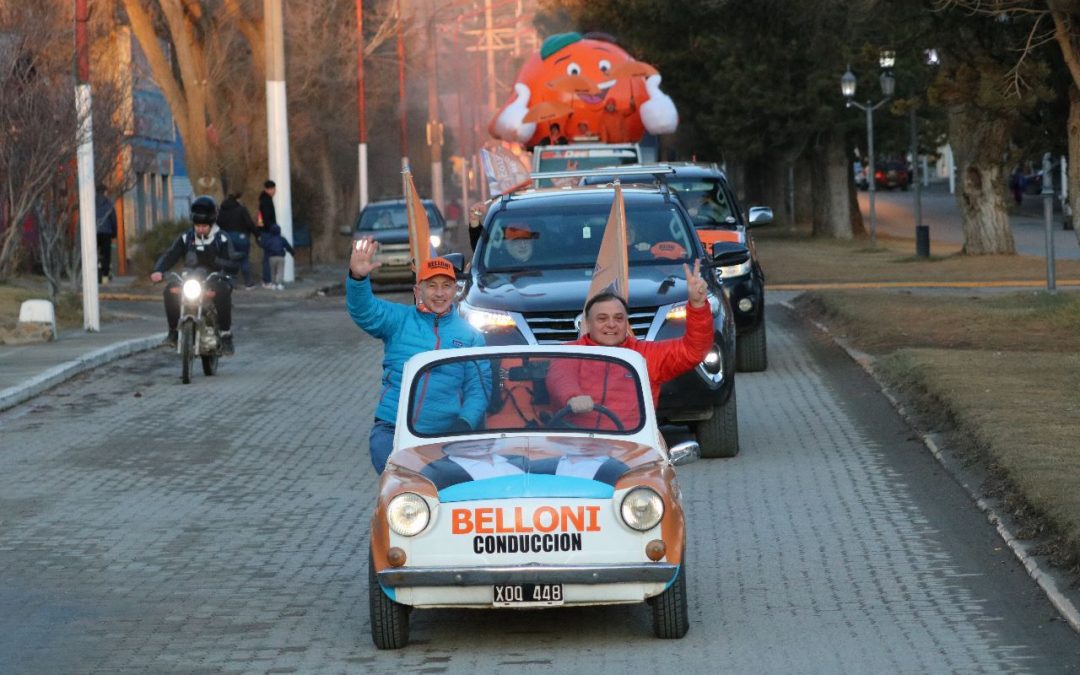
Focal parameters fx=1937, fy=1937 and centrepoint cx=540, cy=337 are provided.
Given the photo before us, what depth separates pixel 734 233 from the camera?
761 inches

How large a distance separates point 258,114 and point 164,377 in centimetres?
2858

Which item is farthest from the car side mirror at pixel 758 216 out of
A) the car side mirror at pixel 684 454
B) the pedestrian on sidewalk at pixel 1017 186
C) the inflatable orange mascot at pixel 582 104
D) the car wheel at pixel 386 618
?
the pedestrian on sidewalk at pixel 1017 186

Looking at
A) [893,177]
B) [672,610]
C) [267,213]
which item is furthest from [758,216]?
[893,177]

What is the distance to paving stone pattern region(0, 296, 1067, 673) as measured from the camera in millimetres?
7785

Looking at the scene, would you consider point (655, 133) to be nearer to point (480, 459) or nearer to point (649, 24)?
point (649, 24)

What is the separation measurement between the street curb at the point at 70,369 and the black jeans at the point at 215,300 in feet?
4.10

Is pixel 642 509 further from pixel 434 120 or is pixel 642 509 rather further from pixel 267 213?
pixel 434 120

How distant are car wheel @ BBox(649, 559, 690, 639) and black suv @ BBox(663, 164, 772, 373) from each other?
10.0m

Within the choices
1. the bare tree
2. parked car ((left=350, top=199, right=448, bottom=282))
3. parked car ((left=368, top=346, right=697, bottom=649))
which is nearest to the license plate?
parked car ((left=368, top=346, right=697, bottom=649))

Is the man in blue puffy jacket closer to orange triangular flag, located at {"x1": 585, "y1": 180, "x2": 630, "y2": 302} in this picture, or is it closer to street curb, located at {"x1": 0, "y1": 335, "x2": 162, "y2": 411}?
orange triangular flag, located at {"x1": 585, "y1": 180, "x2": 630, "y2": 302}

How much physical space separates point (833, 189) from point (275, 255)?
24.5 m

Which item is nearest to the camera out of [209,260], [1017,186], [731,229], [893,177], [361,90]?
[209,260]

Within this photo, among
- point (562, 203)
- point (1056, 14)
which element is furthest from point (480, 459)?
point (1056, 14)

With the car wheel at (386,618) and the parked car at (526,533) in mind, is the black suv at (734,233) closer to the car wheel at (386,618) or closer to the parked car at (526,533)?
the parked car at (526,533)
